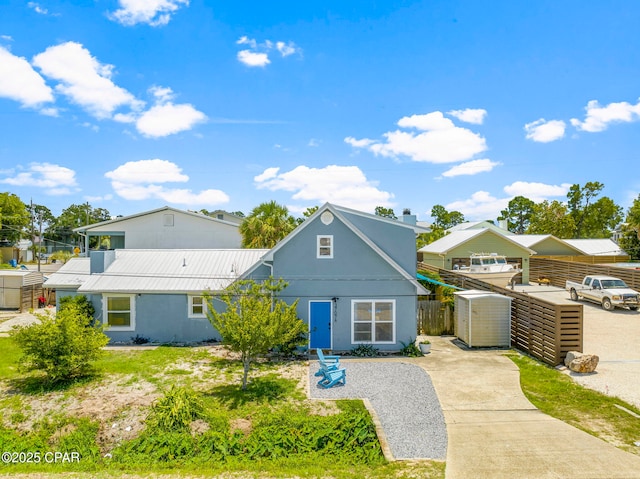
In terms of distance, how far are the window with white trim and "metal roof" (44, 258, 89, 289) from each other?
16.9 ft

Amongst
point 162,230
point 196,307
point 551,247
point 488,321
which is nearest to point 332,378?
point 488,321

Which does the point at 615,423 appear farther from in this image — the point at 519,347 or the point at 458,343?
the point at 458,343

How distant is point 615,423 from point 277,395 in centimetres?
800

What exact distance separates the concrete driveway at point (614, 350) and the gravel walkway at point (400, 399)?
4.89 m

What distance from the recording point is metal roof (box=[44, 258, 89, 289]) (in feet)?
58.4

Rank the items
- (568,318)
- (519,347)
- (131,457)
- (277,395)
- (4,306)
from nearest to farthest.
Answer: (131,457) → (277,395) → (568,318) → (519,347) → (4,306)

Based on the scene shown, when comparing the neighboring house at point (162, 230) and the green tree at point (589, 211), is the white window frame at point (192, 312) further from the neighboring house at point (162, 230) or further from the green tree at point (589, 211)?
the green tree at point (589, 211)

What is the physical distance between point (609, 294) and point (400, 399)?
1990cm

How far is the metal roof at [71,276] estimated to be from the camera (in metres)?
17.8

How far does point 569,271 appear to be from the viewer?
33.3 m

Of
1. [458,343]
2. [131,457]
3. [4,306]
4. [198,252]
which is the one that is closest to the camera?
[131,457]

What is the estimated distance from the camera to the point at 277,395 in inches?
431

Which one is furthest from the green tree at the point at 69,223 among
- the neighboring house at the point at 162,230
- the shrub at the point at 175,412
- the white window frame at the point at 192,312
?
the shrub at the point at 175,412

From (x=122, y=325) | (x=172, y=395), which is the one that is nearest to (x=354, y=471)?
(x=172, y=395)
